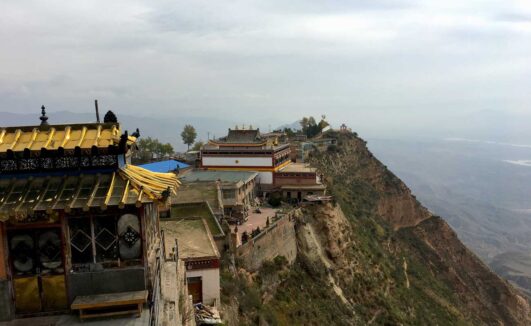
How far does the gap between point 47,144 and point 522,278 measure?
162 meters

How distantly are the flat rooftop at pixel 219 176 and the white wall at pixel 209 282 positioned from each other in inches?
864

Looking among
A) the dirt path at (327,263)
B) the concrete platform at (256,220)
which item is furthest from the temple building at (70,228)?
the dirt path at (327,263)

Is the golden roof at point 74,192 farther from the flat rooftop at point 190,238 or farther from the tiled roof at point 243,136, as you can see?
the tiled roof at point 243,136

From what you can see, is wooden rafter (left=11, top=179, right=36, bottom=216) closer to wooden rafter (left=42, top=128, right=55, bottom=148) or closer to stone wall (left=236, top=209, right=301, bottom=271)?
wooden rafter (left=42, top=128, right=55, bottom=148)

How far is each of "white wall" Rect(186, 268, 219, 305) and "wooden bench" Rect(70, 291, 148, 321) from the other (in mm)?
11987

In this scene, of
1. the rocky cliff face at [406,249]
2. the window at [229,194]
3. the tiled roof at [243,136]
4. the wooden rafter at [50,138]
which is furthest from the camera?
the tiled roof at [243,136]

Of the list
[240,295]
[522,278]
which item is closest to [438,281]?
[240,295]

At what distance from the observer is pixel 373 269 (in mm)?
47250

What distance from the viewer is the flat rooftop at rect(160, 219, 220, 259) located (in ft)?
74.9

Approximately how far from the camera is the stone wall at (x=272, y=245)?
31438 millimetres

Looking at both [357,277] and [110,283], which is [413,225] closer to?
[357,277]

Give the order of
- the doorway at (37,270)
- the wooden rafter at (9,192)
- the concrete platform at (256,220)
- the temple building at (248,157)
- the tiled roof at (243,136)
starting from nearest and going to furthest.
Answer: the wooden rafter at (9,192) < the doorway at (37,270) < the concrete platform at (256,220) < the temple building at (248,157) < the tiled roof at (243,136)

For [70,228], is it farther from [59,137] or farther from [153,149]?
[153,149]

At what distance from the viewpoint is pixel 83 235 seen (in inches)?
418
